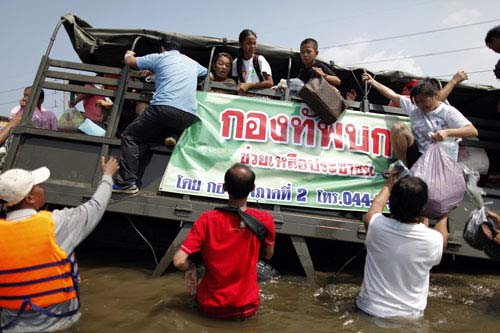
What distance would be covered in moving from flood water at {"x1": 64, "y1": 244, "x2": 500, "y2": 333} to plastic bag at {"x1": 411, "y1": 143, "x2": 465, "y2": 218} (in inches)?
38.7

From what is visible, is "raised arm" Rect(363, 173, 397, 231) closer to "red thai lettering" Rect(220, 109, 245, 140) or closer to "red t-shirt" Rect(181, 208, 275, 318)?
"red t-shirt" Rect(181, 208, 275, 318)

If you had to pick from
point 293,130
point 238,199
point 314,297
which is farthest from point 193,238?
point 293,130

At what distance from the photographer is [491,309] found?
3568mm

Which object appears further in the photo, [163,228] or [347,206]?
[163,228]

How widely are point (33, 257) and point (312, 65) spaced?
4.07m

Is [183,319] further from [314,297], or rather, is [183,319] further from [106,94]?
[106,94]

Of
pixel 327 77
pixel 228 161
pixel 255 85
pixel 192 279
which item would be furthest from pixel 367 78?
pixel 192 279

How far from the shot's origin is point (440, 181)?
3.58 m

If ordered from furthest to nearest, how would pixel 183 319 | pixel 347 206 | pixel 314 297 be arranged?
pixel 347 206 < pixel 314 297 < pixel 183 319

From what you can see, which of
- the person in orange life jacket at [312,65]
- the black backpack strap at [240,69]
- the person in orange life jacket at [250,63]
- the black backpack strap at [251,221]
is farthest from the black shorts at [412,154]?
the black backpack strap at [251,221]

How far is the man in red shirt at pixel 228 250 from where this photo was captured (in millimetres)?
2654

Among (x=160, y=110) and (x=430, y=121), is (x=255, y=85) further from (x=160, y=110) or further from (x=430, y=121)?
(x=430, y=121)

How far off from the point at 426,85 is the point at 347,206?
1.59 m

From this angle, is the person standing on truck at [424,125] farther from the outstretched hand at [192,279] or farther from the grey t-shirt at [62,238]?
the grey t-shirt at [62,238]
